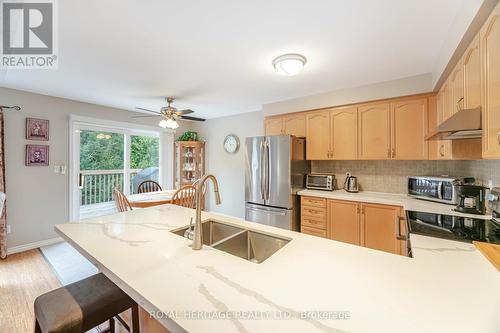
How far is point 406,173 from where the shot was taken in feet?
9.35

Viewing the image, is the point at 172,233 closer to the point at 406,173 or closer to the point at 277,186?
the point at 277,186

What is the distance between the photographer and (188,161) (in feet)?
16.3

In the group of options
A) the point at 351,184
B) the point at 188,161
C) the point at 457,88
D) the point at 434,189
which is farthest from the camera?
the point at 188,161

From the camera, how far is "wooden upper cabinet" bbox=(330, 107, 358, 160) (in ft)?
9.47

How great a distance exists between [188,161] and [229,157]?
100 centimetres

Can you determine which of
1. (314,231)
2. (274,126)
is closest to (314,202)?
(314,231)

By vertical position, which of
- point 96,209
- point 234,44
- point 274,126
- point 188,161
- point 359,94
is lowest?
point 96,209

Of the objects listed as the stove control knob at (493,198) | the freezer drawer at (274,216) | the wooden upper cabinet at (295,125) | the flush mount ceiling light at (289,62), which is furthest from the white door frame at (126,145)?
the stove control knob at (493,198)

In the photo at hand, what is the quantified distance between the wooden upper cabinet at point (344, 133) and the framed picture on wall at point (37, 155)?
429cm

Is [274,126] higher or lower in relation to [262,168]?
higher

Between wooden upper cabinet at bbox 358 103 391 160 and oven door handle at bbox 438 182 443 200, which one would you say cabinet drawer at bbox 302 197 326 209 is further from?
oven door handle at bbox 438 182 443 200

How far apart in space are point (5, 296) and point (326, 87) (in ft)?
13.9

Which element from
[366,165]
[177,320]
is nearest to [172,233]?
[177,320]
